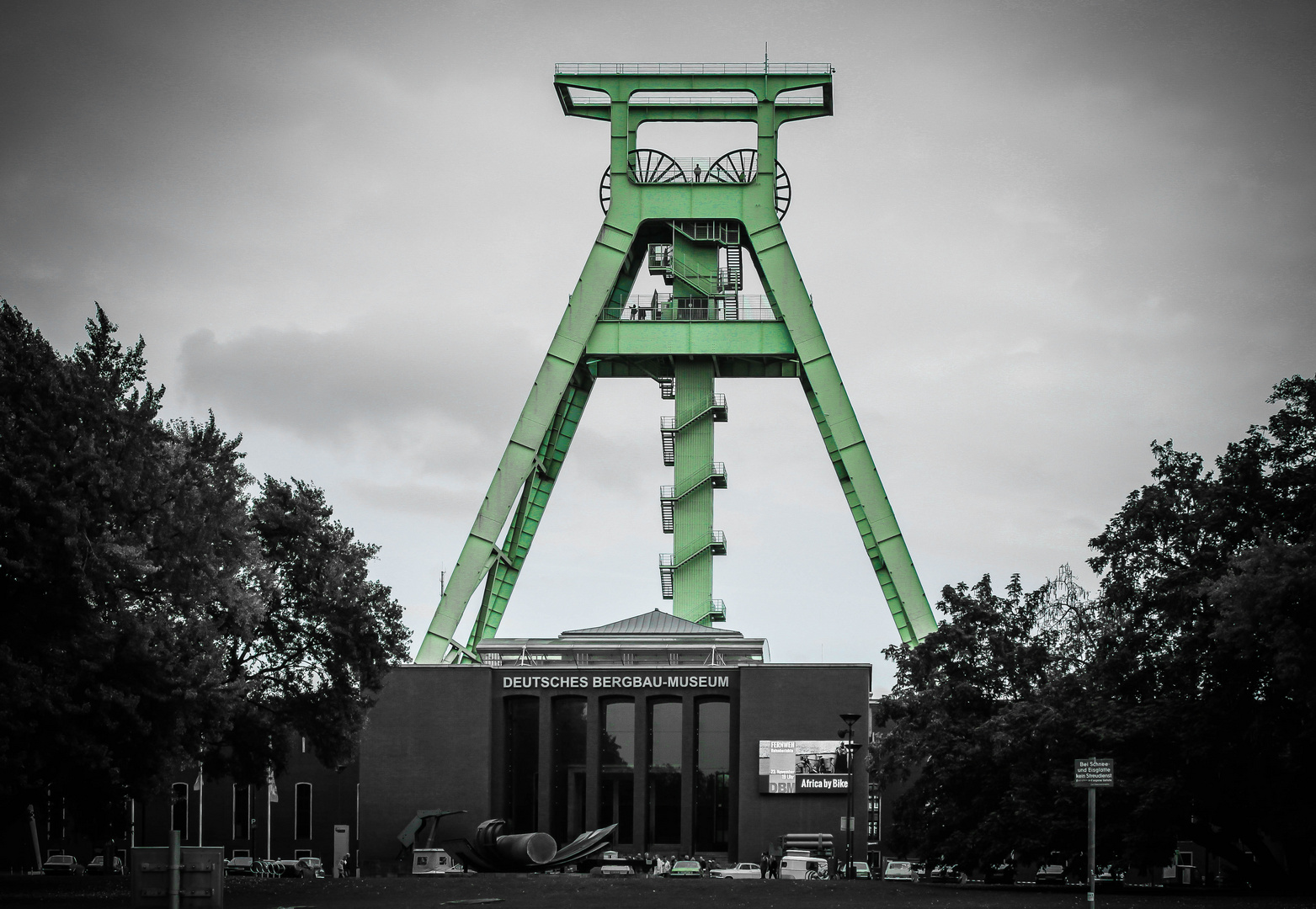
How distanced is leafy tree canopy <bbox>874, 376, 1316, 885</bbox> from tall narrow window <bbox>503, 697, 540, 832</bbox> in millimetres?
24019

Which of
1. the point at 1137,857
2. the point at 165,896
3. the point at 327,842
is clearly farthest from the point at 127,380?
the point at 327,842

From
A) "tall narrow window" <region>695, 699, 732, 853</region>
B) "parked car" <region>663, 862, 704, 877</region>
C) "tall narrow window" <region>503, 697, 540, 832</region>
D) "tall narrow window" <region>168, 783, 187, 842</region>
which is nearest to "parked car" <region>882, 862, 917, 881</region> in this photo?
"tall narrow window" <region>695, 699, 732, 853</region>

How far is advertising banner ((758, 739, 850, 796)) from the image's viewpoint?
62.1 metres

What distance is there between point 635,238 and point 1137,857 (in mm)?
33691

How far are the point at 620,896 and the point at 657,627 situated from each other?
33067 mm

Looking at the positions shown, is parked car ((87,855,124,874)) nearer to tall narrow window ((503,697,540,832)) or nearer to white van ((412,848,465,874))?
white van ((412,848,465,874))

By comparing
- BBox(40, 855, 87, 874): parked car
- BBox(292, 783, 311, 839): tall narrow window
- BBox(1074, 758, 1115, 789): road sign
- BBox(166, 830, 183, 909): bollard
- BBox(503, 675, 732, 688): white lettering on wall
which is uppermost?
BBox(166, 830, 183, 909): bollard

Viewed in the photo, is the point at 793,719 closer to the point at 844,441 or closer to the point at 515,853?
the point at 844,441

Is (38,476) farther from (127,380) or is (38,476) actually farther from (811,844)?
(811,844)

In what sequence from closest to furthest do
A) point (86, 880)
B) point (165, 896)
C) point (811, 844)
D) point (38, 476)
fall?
point (165, 896) < point (38, 476) < point (86, 880) < point (811, 844)

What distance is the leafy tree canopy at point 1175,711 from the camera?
34975 millimetres

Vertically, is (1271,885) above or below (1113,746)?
below

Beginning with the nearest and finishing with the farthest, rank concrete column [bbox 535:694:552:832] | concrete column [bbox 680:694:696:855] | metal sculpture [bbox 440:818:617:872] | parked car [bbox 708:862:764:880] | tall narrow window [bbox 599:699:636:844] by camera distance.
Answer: metal sculpture [bbox 440:818:617:872] → parked car [bbox 708:862:764:880] → concrete column [bbox 680:694:696:855] → concrete column [bbox 535:694:552:832] → tall narrow window [bbox 599:699:636:844]

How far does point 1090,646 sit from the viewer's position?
48.4 meters
